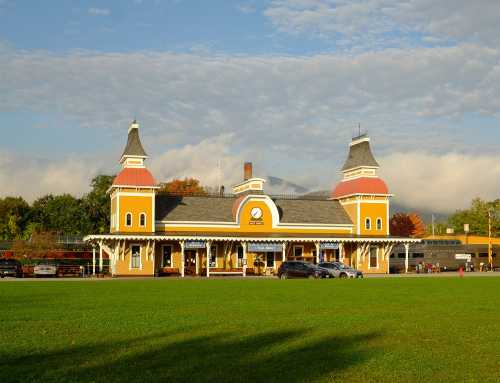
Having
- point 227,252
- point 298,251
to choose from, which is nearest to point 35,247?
point 227,252

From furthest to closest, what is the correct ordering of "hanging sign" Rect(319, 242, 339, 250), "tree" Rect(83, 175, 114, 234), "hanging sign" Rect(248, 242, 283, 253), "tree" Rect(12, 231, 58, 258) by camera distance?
"tree" Rect(83, 175, 114, 234), "tree" Rect(12, 231, 58, 258), "hanging sign" Rect(319, 242, 339, 250), "hanging sign" Rect(248, 242, 283, 253)

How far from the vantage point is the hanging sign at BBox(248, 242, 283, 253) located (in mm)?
65562

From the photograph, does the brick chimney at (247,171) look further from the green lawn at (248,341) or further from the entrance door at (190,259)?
the green lawn at (248,341)

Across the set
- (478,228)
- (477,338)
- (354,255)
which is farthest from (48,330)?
(478,228)

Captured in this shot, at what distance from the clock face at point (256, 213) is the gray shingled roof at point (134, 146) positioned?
10648mm

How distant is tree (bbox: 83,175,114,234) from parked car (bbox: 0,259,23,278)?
3945cm

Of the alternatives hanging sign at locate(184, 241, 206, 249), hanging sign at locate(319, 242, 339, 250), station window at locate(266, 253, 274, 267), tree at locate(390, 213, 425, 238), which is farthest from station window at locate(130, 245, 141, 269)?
tree at locate(390, 213, 425, 238)

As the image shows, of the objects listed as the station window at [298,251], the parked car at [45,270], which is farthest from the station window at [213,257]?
the parked car at [45,270]

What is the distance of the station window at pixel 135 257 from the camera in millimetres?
63938

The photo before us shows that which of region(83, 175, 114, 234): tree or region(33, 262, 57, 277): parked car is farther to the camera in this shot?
region(83, 175, 114, 234): tree

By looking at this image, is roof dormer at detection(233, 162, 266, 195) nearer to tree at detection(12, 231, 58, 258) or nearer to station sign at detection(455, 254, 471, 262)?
tree at detection(12, 231, 58, 258)

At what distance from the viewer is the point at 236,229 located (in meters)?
68.6

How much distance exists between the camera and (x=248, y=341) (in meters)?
15.1

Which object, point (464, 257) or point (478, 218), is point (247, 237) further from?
point (478, 218)
